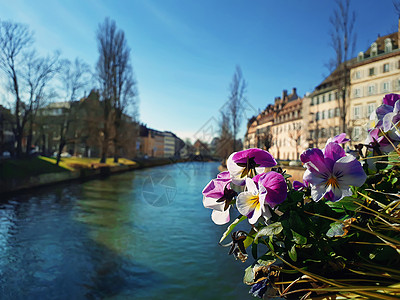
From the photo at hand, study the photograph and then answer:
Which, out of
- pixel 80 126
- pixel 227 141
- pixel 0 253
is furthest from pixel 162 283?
pixel 80 126

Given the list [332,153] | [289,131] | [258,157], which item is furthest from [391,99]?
[289,131]

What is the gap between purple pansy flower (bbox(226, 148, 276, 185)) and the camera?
84 cm

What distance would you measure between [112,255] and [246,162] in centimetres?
687

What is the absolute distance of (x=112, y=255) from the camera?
6.84m

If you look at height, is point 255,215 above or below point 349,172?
below

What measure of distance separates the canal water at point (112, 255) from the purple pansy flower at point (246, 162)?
4.75 metres

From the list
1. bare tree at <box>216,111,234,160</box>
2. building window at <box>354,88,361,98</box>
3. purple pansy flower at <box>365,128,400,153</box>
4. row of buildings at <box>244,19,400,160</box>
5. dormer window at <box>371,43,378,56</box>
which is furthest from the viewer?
building window at <box>354,88,361,98</box>

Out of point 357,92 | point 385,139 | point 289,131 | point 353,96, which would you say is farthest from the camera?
point 289,131

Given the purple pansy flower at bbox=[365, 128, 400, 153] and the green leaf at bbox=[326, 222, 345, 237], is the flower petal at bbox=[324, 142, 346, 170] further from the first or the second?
the purple pansy flower at bbox=[365, 128, 400, 153]

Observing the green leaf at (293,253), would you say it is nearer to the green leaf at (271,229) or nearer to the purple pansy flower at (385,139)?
the green leaf at (271,229)

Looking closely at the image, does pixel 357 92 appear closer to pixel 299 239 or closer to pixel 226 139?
pixel 226 139

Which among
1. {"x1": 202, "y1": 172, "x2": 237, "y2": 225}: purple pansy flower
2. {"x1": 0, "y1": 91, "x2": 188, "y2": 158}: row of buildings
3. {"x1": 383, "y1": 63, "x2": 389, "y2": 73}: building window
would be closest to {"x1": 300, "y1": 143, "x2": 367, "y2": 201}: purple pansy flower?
{"x1": 202, "y1": 172, "x2": 237, "y2": 225}: purple pansy flower

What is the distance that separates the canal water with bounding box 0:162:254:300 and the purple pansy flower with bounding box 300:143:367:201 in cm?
480

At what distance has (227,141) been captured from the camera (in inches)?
969
